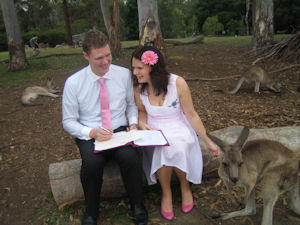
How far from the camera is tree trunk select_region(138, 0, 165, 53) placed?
664 centimetres

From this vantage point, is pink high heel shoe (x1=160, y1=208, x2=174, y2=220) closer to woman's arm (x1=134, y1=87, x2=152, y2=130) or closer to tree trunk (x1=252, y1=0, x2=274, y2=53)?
woman's arm (x1=134, y1=87, x2=152, y2=130)

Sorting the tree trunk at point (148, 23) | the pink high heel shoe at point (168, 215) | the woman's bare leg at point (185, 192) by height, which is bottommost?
the pink high heel shoe at point (168, 215)

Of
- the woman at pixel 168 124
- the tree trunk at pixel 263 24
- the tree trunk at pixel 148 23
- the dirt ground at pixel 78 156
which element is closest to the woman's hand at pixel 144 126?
the woman at pixel 168 124

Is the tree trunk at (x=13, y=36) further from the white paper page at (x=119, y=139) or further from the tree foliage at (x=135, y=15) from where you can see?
the tree foliage at (x=135, y=15)

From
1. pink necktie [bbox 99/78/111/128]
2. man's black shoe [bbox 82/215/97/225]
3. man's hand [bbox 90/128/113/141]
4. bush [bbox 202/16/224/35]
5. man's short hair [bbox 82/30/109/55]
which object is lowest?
man's black shoe [bbox 82/215/97/225]

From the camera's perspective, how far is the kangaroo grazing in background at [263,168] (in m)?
2.04

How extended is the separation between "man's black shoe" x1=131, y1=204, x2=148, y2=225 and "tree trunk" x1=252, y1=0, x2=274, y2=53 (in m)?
8.29

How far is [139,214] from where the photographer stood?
2354 millimetres

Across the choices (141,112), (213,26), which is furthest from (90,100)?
(213,26)

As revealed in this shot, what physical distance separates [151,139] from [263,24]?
327 inches

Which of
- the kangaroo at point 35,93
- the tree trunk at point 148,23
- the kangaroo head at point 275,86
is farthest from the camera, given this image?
the tree trunk at point 148,23

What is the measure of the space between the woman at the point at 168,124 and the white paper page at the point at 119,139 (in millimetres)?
217

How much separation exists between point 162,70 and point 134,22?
27.3 m

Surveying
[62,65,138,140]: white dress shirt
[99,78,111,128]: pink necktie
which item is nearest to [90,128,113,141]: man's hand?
[62,65,138,140]: white dress shirt
